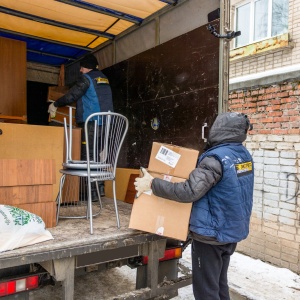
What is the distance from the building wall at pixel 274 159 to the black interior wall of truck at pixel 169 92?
5.94 ft

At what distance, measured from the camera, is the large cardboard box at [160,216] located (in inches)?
82.8

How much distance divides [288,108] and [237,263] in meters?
2.12

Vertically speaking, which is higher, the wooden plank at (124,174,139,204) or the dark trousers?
the wooden plank at (124,174,139,204)

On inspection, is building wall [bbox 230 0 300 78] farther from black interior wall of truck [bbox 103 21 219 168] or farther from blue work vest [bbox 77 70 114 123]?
blue work vest [bbox 77 70 114 123]

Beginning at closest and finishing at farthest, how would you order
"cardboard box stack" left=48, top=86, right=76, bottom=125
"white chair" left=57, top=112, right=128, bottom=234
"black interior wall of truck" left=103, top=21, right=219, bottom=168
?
"white chair" left=57, top=112, right=128, bottom=234 → "black interior wall of truck" left=103, top=21, right=219, bottom=168 → "cardboard box stack" left=48, top=86, right=76, bottom=125

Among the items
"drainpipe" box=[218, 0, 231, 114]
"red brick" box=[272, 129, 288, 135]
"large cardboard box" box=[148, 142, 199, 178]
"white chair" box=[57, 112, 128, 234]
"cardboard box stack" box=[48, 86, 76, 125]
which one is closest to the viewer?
"large cardboard box" box=[148, 142, 199, 178]

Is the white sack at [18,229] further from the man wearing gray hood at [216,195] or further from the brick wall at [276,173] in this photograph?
the brick wall at [276,173]

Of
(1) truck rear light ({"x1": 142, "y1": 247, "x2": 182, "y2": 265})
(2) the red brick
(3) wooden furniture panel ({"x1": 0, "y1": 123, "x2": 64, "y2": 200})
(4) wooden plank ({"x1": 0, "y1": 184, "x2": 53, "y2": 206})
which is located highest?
(2) the red brick

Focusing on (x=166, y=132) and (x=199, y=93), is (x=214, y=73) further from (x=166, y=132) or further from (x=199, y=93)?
(x=166, y=132)

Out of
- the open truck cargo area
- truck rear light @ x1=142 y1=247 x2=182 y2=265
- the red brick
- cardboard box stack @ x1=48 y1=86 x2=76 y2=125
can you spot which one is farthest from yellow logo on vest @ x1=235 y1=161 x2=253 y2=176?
cardboard box stack @ x1=48 y1=86 x2=76 y2=125

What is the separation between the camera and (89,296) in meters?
2.96

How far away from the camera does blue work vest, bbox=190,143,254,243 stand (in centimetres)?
193

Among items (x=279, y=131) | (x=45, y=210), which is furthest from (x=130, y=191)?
(x=279, y=131)

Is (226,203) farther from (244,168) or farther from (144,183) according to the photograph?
(144,183)
